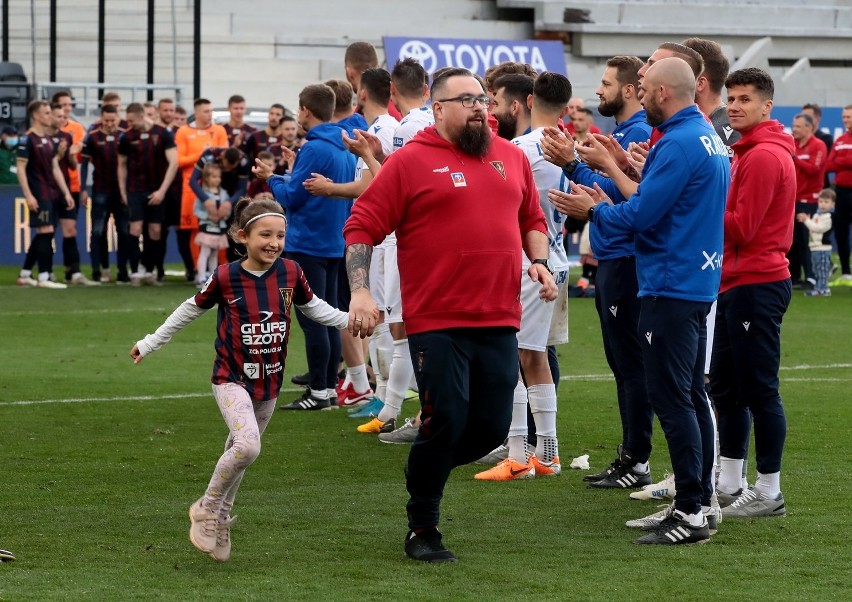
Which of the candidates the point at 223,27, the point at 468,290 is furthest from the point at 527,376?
the point at 223,27

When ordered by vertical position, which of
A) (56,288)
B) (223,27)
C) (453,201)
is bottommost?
(56,288)

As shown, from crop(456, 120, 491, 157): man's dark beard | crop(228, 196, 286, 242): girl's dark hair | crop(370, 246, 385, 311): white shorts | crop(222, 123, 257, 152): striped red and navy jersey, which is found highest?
crop(456, 120, 491, 157): man's dark beard

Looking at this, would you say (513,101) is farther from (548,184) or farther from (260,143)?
(260,143)

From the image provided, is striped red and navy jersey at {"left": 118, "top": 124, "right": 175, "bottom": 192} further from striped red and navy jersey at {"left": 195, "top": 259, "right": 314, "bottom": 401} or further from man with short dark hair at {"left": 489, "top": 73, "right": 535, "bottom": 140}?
striped red and navy jersey at {"left": 195, "top": 259, "right": 314, "bottom": 401}

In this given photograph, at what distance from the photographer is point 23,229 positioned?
65.2 feet

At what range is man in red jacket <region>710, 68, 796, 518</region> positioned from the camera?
21.0 feet

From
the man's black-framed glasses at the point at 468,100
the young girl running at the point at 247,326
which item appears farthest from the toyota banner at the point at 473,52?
the man's black-framed glasses at the point at 468,100

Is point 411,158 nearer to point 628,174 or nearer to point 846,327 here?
point 628,174

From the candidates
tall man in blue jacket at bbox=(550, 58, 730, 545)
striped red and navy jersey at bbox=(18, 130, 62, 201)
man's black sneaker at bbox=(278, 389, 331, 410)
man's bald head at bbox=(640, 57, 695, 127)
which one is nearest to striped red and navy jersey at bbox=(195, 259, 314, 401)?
tall man in blue jacket at bbox=(550, 58, 730, 545)

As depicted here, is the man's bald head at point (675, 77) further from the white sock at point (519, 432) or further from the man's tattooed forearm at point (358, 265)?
the white sock at point (519, 432)

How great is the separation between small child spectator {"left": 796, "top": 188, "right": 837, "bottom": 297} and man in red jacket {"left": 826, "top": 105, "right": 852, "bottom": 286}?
1.10m

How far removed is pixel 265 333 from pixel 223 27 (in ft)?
72.8

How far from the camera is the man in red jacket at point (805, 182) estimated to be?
1819 cm

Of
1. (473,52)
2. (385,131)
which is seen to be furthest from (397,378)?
(473,52)
